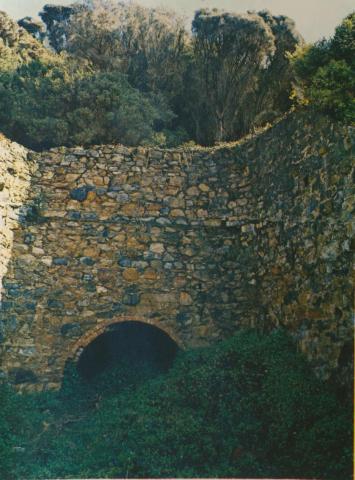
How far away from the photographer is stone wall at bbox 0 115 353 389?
334 inches

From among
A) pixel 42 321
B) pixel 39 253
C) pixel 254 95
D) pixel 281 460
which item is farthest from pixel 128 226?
pixel 254 95

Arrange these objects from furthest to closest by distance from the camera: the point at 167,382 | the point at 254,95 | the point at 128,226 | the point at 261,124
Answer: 1. the point at 254,95
2. the point at 261,124
3. the point at 128,226
4. the point at 167,382

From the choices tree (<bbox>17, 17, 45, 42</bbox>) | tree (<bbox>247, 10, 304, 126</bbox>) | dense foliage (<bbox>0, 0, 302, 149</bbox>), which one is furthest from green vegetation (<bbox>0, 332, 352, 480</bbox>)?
tree (<bbox>17, 17, 45, 42</bbox>)

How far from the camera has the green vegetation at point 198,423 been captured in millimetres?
6160

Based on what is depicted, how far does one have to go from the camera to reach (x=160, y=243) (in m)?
9.57

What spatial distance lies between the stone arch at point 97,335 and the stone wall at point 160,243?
0.08ft

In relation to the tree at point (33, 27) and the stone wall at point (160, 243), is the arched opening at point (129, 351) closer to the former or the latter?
the stone wall at point (160, 243)

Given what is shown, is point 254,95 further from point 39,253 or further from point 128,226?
point 39,253

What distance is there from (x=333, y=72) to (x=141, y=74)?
33.3 ft

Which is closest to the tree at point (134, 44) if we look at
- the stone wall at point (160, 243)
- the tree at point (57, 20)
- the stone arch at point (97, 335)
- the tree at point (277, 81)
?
the tree at point (57, 20)

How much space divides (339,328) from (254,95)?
9.64m

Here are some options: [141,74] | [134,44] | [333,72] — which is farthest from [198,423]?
[134,44]

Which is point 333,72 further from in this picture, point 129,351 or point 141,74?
point 141,74

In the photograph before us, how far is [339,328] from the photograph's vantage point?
6.77 meters
